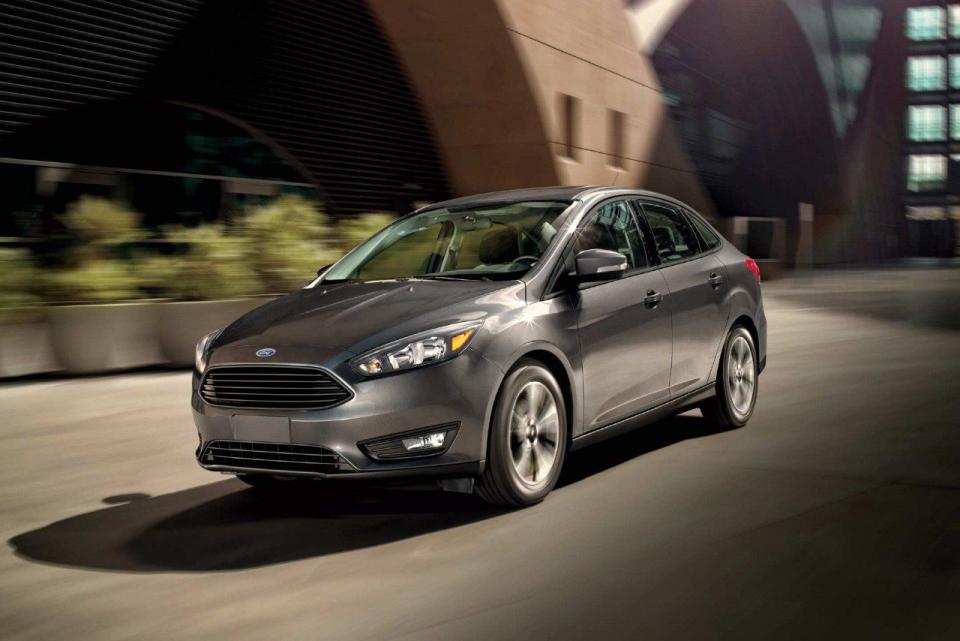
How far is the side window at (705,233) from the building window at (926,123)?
10431cm

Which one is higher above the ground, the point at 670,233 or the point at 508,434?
the point at 670,233

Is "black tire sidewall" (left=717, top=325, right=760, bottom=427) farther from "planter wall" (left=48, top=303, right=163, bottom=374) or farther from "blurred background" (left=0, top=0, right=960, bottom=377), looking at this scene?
"planter wall" (left=48, top=303, right=163, bottom=374)

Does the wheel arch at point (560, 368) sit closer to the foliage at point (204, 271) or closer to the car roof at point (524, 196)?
the car roof at point (524, 196)

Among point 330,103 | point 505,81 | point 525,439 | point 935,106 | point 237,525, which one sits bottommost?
point 237,525

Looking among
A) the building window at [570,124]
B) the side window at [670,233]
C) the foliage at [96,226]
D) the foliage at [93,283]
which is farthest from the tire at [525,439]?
the building window at [570,124]

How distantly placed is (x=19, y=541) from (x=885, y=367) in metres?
8.83

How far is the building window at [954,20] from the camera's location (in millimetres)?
103475

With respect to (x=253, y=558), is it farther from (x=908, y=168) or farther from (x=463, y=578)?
(x=908, y=168)

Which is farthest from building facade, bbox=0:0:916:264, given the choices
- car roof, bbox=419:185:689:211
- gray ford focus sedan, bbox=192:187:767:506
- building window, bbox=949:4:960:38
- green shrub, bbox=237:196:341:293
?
building window, bbox=949:4:960:38

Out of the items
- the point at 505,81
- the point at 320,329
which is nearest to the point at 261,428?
the point at 320,329

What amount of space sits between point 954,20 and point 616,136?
84.8m

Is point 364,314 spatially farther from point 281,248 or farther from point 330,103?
point 330,103

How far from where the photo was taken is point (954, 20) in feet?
341

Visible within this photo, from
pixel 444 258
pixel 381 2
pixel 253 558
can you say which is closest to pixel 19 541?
pixel 253 558
